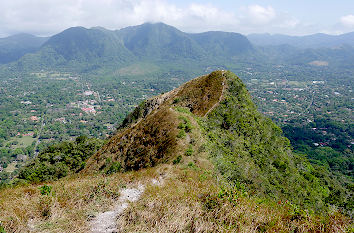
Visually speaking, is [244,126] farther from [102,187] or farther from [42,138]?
[42,138]

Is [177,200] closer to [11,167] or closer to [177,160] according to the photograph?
[177,160]

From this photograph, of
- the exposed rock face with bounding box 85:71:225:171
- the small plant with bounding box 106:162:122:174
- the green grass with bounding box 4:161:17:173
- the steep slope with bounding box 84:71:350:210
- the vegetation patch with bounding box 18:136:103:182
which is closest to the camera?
the steep slope with bounding box 84:71:350:210

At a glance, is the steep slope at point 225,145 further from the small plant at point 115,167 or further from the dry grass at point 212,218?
the dry grass at point 212,218

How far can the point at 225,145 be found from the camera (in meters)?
20.4

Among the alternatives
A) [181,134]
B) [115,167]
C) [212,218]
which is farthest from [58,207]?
[115,167]

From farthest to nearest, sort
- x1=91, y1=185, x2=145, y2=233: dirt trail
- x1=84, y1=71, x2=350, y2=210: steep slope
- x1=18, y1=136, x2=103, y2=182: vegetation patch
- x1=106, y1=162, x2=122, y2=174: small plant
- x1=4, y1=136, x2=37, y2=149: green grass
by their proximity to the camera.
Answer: x1=4, y1=136, x2=37, y2=149: green grass
x1=18, y1=136, x2=103, y2=182: vegetation patch
x1=106, y1=162, x2=122, y2=174: small plant
x1=84, y1=71, x2=350, y2=210: steep slope
x1=91, y1=185, x2=145, y2=233: dirt trail

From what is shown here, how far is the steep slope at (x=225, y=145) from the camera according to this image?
51.5ft

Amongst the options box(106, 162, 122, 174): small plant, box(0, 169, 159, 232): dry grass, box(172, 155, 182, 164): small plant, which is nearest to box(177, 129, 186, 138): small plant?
box(172, 155, 182, 164): small plant

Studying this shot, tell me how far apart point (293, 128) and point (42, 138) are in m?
122

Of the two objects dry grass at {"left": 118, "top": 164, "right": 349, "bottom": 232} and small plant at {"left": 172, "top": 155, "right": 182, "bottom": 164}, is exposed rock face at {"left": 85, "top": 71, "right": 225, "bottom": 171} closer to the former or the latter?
small plant at {"left": 172, "top": 155, "right": 182, "bottom": 164}

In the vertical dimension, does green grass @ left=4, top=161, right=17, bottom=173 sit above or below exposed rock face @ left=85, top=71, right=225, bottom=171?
below

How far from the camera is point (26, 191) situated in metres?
7.92

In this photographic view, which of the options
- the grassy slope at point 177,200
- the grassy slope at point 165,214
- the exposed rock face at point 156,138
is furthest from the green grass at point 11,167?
the grassy slope at point 165,214

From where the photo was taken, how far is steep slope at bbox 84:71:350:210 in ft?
51.5
